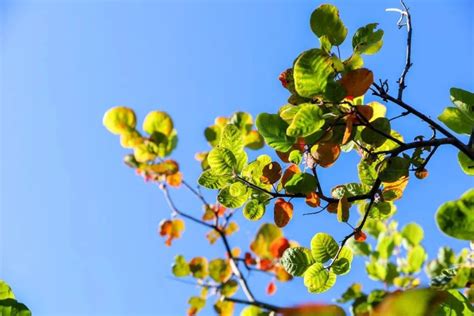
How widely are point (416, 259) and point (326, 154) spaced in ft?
3.84

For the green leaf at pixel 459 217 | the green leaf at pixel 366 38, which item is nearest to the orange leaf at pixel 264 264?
the green leaf at pixel 366 38

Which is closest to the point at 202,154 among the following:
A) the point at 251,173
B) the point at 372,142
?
the point at 251,173

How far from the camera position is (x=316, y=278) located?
818 mm

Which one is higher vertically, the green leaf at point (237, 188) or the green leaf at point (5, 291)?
the green leaf at point (237, 188)

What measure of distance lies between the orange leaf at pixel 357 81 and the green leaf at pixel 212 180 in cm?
25

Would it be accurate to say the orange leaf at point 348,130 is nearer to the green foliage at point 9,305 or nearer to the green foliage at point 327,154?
the green foliage at point 327,154

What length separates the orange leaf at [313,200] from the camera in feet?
2.73

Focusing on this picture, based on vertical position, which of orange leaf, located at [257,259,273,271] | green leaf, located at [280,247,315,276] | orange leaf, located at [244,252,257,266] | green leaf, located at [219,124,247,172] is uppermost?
orange leaf, located at [244,252,257,266]

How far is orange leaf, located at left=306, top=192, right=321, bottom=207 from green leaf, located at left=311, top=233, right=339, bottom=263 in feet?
0.16

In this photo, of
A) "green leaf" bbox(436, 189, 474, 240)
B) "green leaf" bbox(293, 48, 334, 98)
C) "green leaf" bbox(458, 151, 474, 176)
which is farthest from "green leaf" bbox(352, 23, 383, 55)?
"green leaf" bbox(436, 189, 474, 240)

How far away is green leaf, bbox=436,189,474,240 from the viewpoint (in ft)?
1.38

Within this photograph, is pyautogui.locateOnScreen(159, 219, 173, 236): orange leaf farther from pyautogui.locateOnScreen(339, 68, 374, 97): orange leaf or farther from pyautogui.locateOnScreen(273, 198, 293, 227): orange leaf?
pyautogui.locateOnScreen(339, 68, 374, 97): orange leaf

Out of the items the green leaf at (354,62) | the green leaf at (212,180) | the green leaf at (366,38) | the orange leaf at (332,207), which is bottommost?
the orange leaf at (332,207)

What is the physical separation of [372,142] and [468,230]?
388 mm
